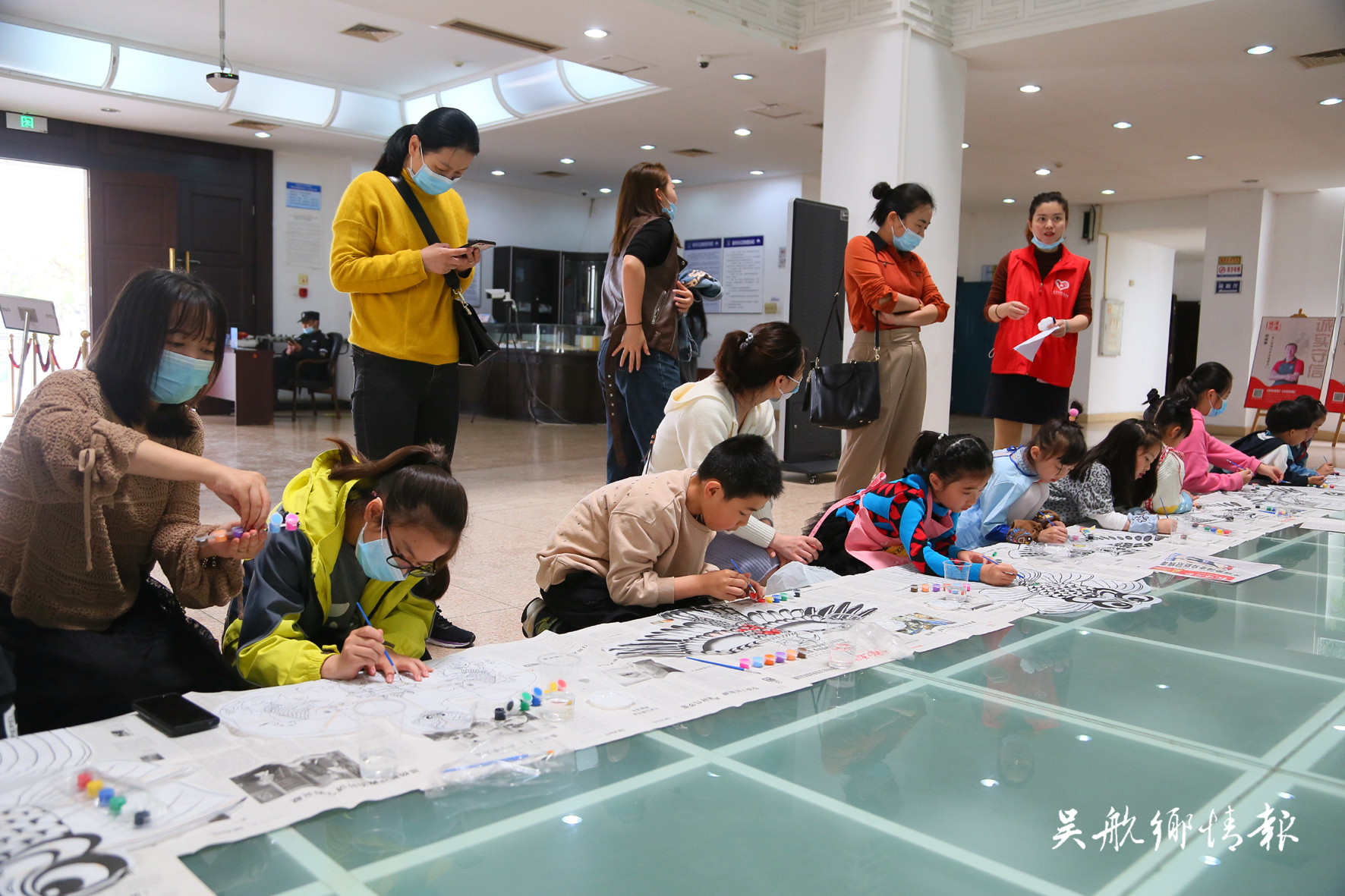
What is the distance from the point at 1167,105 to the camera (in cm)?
643

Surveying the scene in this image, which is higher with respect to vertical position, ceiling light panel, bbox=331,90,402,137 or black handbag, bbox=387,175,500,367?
ceiling light panel, bbox=331,90,402,137

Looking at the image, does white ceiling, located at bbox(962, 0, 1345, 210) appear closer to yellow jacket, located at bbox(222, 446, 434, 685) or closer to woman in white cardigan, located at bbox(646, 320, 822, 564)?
woman in white cardigan, located at bbox(646, 320, 822, 564)

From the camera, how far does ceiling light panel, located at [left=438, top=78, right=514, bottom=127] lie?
7.91 meters

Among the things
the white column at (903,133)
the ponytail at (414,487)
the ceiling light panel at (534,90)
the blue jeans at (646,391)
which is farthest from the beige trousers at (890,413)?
the ceiling light panel at (534,90)

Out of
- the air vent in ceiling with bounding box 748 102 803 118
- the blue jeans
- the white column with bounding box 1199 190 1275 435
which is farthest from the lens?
the white column with bounding box 1199 190 1275 435

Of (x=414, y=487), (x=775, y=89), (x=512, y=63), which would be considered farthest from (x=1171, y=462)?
(x=512, y=63)

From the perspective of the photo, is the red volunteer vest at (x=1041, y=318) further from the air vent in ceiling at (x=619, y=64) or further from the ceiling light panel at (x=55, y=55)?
the ceiling light panel at (x=55, y=55)

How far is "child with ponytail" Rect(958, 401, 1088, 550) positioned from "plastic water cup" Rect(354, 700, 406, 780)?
6.91 feet

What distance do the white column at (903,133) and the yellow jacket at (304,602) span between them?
3.48 m

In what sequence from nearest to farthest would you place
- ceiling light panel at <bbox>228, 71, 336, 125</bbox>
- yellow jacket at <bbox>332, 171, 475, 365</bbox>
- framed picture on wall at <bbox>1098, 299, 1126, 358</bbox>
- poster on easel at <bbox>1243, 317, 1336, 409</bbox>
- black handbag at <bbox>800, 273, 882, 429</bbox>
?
yellow jacket at <bbox>332, 171, 475, 365</bbox> → black handbag at <bbox>800, 273, 882, 429</bbox> → ceiling light panel at <bbox>228, 71, 336, 125</bbox> → poster on easel at <bbox>1243, 317, 1336, 409</bbox> → framed picture on wall at <bbox>1098, 299, 1126, 358</bbox>

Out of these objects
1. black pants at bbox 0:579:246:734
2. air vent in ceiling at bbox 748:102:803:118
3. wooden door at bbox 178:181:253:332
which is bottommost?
black pants at bbox 0:579:246:734

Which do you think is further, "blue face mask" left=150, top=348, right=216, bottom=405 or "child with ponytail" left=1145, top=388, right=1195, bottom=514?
"child with ponytail" left=1145, top=388, right=1195, bottom=514

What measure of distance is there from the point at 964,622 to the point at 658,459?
35.1 inches

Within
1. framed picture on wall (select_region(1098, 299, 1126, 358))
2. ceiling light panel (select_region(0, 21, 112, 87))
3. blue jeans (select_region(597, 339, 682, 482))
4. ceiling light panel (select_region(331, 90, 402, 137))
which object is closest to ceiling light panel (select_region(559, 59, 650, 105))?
ceiling light panel (select_region(331, 90, 402, 137))
